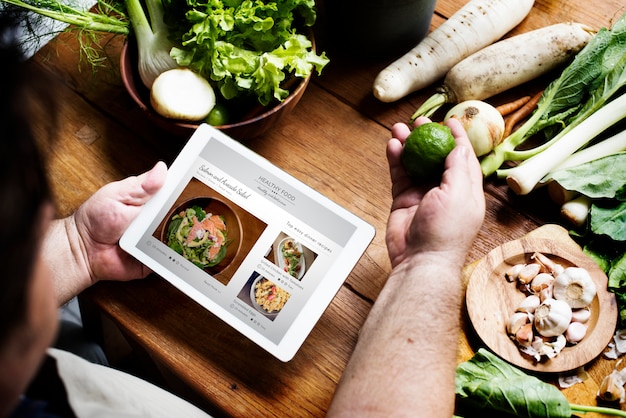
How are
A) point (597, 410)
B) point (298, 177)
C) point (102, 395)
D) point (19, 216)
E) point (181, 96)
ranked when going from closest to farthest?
point (19, 216), point (102, 395), point (597, 410), point (181, 96), point (298, 177)

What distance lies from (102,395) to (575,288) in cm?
73

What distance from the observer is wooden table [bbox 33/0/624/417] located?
94cm

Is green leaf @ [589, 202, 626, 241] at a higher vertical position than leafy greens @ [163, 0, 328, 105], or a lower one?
higher

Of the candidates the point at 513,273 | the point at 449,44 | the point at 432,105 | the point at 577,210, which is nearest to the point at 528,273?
the point at 513,273

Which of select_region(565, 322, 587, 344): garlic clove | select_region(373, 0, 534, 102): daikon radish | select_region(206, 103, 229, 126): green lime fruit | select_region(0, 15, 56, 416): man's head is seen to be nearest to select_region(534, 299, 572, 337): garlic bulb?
select_region(565, 322, 587, 344): garlic clove

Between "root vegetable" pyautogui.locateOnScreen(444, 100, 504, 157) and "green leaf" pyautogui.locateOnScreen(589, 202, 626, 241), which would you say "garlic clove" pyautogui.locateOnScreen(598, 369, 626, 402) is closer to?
"green leaf" pyautogui.locateOnScreen(589, 202, 626, 241)

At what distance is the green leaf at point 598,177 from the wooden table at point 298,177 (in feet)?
0.25

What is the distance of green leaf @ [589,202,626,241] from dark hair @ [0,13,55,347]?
86 centimetres

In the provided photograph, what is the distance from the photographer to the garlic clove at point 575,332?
2.96 ft

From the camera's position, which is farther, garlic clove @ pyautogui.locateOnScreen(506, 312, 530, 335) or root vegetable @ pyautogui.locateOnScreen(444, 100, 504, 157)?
root vegetable @ pyautogui.locateOnScreen(444, 100, 504, 157)

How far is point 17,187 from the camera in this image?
0.45m

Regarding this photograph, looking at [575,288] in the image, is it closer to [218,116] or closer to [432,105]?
[432,105]

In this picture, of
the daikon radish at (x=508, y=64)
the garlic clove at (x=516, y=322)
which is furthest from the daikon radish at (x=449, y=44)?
the garlic clove at (x=516, y=322)

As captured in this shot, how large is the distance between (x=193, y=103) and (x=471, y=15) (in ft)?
1.97
